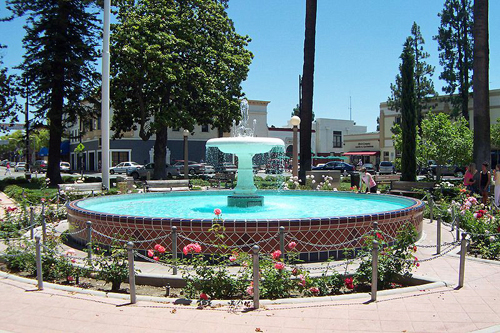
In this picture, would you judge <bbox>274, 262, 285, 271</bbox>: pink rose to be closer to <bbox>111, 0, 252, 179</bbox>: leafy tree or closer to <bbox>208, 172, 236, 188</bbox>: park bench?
<bbox>208, 172, 236, 188</bbox>: park bench

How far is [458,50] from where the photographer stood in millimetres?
44531

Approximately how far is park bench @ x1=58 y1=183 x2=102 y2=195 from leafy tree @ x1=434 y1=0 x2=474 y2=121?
38902 millimetres

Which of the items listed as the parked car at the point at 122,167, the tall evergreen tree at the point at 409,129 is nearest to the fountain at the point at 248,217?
the tall evergreen tree at the point at 409,129

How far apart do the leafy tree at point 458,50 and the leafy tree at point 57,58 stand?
35426 mm

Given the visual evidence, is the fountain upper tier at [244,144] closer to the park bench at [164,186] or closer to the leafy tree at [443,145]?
the park bench at [164,186]

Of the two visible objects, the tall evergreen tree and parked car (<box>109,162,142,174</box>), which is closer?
the tall evergreen tree

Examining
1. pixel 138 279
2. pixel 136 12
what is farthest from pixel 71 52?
pixel 138 279

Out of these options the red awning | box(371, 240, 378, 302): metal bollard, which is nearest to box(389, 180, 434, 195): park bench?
box(371, 240, 378, 302): metal bollard

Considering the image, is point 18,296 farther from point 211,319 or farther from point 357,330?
point 357,330

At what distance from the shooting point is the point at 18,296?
5.98 meters

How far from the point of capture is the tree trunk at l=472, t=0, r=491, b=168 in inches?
672

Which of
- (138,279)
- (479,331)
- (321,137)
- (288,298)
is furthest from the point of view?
(321,137)

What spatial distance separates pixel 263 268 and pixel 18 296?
11.2 feet

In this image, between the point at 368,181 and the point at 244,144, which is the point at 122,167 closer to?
the point at 368,181
